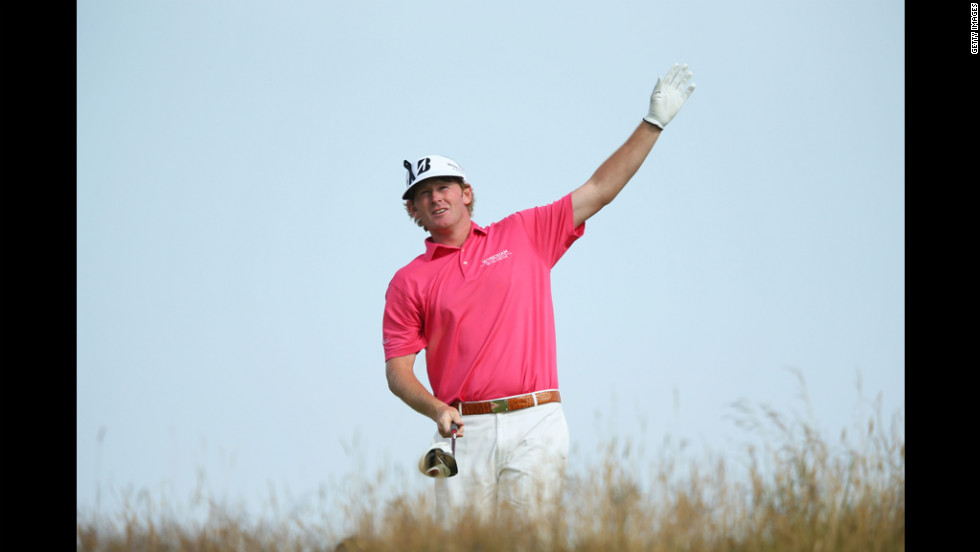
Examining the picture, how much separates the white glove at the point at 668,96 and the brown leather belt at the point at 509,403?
1633 mm

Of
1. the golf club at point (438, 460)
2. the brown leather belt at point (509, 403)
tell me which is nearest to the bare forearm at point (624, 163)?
the brown leather belt at point (509, 403)

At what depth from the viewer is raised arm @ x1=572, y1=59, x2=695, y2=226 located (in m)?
5.62

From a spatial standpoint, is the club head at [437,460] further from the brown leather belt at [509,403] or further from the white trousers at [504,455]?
the brown leather belt at [509,403]

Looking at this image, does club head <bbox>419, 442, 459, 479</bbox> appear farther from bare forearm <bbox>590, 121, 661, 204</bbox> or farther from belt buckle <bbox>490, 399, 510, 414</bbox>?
bare forearm <bbox>590, 121, 661, 204</bbox>

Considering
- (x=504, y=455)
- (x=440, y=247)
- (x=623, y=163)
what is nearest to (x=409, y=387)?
(x=504, y=455)

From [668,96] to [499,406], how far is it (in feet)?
6.53

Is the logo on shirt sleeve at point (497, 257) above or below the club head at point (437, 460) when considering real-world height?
above

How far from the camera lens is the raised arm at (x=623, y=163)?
5617 millimetres

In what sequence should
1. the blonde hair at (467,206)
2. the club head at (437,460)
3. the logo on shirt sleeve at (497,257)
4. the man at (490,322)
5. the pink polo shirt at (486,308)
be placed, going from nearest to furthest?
the club head at (437,460)
the man at (490,322)
the pink polo shirt at (486,308)
the logo on shirt sleeve at (497,257)
the blonde hair at (467,206)

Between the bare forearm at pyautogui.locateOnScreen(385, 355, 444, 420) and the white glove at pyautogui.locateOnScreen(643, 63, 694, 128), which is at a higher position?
the white glove at pyautogui.locateOnScreen(643, 63, 694, 128)

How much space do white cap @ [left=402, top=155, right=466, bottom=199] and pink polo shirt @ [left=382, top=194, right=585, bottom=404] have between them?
A: 34cm

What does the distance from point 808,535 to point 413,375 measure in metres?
2.28

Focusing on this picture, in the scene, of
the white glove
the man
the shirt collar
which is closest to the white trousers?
the man

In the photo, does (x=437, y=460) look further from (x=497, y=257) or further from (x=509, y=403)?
(x=497, y=257)
